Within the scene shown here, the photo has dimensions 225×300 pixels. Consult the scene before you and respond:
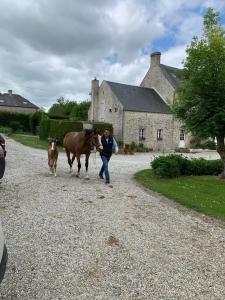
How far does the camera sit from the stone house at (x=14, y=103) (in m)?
68.8

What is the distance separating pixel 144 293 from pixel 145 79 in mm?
42846

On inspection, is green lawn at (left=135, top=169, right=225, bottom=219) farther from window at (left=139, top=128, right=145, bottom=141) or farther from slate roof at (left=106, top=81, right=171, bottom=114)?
slate roof at (left=106, top=81, right=171, bottom=114)

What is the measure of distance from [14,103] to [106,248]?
66942 millimetres

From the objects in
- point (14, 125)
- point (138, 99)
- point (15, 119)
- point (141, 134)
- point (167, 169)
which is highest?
point (138, 99)

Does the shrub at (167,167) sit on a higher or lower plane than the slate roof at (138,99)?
lower

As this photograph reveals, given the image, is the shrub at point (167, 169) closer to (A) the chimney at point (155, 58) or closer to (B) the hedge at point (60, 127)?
(B) the hedge at point (60, 127)

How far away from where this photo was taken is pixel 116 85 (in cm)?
3994

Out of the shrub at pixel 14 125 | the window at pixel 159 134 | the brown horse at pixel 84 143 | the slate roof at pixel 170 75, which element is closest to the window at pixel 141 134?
the window at pixel 159 134

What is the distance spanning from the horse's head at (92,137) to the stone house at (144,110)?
23295mm

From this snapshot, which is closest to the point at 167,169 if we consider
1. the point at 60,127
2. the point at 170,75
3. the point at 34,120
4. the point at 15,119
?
the point at 60,127

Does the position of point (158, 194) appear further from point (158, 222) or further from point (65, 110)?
point (65, 110)

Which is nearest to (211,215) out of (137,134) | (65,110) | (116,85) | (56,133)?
(56,133)

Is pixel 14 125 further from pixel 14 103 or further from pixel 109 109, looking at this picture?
pixel 14 103

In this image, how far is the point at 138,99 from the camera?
3978cm
